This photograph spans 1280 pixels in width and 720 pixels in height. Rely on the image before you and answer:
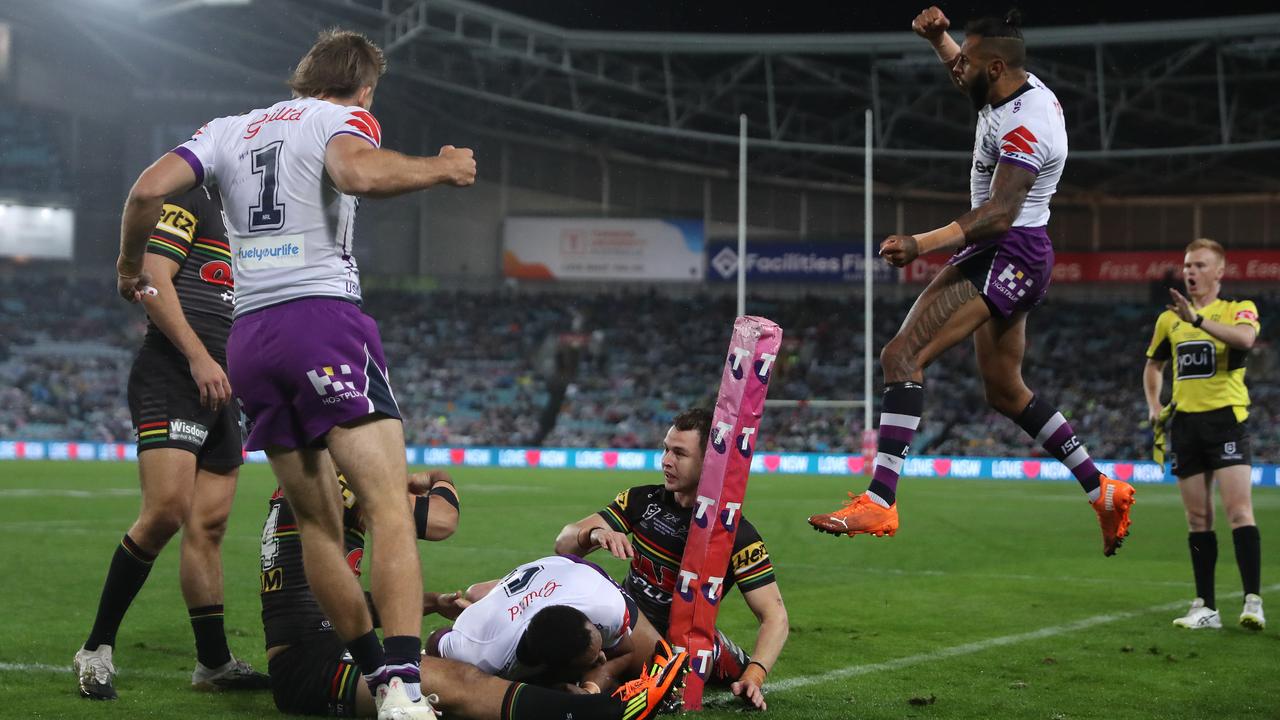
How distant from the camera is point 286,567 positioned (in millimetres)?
5156

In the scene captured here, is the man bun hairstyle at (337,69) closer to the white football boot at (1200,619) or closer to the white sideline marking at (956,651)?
the white sideline marking at (956,651)

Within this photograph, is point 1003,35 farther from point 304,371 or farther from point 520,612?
point 304,371

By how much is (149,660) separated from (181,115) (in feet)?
129

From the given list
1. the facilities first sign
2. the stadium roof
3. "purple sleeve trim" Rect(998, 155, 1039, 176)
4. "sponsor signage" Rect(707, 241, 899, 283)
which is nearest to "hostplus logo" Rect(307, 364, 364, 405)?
"purple sleeve trim" Rect(998, 155, 1039, 176)

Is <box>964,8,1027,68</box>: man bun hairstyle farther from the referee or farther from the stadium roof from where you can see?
the stadium roof

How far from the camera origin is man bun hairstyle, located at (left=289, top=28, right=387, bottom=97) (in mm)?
4461

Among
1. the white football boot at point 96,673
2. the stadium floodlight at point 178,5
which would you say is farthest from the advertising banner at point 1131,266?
the white football boot at point 96,673

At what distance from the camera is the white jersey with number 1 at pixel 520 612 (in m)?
4.79

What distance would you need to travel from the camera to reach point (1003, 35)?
5711 millimetres

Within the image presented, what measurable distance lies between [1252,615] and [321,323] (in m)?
6.10

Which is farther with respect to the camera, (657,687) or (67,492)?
(67,492)

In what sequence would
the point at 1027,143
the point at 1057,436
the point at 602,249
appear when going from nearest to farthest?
the point at 1027,143 < the point at 1057,436 < the point at 602,249

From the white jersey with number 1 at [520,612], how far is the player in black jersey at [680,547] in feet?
0.90

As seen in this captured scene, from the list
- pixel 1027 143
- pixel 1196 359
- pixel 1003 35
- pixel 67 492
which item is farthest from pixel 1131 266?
pixel 1027 143
